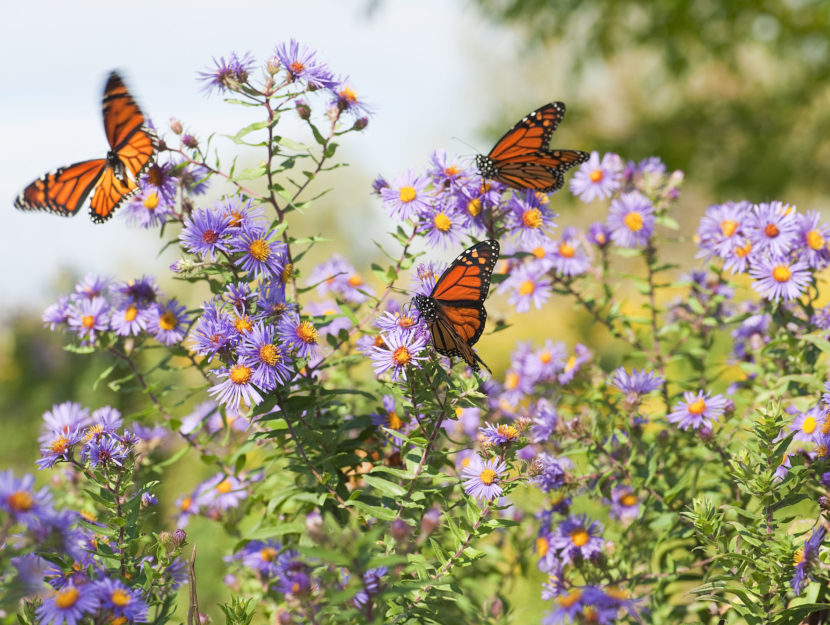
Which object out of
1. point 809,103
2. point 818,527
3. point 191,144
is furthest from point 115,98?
point 809,103

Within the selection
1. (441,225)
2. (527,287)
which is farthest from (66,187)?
(527,287)

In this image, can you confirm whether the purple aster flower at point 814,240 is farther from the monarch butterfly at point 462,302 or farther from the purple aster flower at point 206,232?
the purple aster flower at point 206,232

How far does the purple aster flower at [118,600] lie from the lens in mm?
1514

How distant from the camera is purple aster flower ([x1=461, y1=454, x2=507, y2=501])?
6.35 ft

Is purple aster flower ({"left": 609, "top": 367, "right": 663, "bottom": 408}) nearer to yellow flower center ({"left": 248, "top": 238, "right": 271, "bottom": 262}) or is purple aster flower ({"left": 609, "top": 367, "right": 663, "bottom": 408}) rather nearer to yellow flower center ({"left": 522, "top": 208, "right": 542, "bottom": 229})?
yellow flower center ({"left": 522, "top": 208, "right": 542, "bottom": 229})

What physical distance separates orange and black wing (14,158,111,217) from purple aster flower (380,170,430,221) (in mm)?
1069

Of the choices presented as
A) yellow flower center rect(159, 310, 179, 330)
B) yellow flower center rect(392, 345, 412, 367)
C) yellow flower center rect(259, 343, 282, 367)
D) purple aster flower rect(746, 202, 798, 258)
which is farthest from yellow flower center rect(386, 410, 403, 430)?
purple aster flower rect(746, 202, 798, 258)

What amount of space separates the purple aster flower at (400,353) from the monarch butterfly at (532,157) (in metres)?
0.81

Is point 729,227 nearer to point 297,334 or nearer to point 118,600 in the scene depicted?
point 297,334

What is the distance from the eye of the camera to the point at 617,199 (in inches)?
126

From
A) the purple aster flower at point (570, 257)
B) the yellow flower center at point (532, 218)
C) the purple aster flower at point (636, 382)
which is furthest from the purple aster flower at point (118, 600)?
the purple aster flower at point (570, 257)

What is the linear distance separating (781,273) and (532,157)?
969 mm

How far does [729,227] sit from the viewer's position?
2693mm

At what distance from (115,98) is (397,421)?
142 cm
